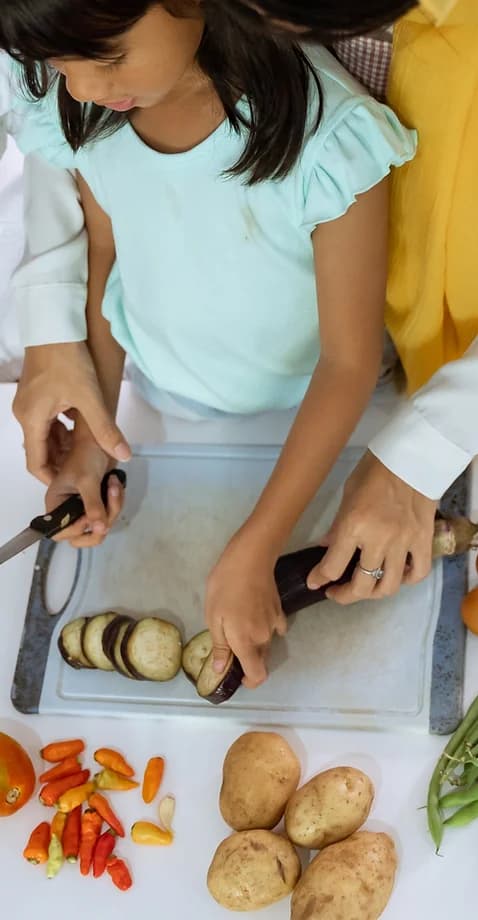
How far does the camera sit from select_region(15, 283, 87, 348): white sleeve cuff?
1.10 meters

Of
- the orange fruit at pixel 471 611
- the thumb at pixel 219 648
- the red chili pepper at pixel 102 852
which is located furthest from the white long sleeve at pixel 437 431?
the red chili pepper at pixel 102 852

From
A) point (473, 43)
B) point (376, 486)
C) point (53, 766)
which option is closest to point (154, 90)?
point (473, 43)

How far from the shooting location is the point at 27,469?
3.76ft

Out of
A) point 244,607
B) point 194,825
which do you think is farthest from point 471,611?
point 194,825

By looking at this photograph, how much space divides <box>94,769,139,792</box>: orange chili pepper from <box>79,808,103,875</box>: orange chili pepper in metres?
0.03

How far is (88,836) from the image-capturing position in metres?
0.93

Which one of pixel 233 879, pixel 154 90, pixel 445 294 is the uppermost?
pixel 154 90

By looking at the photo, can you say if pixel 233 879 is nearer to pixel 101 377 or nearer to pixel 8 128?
pixel 101 377

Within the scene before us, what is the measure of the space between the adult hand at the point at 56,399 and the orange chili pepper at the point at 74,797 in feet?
1.06

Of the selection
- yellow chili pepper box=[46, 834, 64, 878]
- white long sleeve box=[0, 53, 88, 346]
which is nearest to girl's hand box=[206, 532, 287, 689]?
yellow chili pepper box=[46, 834, 64, 878]

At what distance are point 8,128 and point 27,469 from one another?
43 centimetres

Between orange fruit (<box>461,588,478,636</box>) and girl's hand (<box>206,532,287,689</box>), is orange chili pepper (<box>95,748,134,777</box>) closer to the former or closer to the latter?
girl's hand (<box>206,532,287,689</box>)

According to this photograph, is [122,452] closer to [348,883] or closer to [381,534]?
[381,534]

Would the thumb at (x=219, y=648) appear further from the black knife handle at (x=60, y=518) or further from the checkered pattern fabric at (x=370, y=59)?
the checkered pattern fabric at (x=370, y=59)
